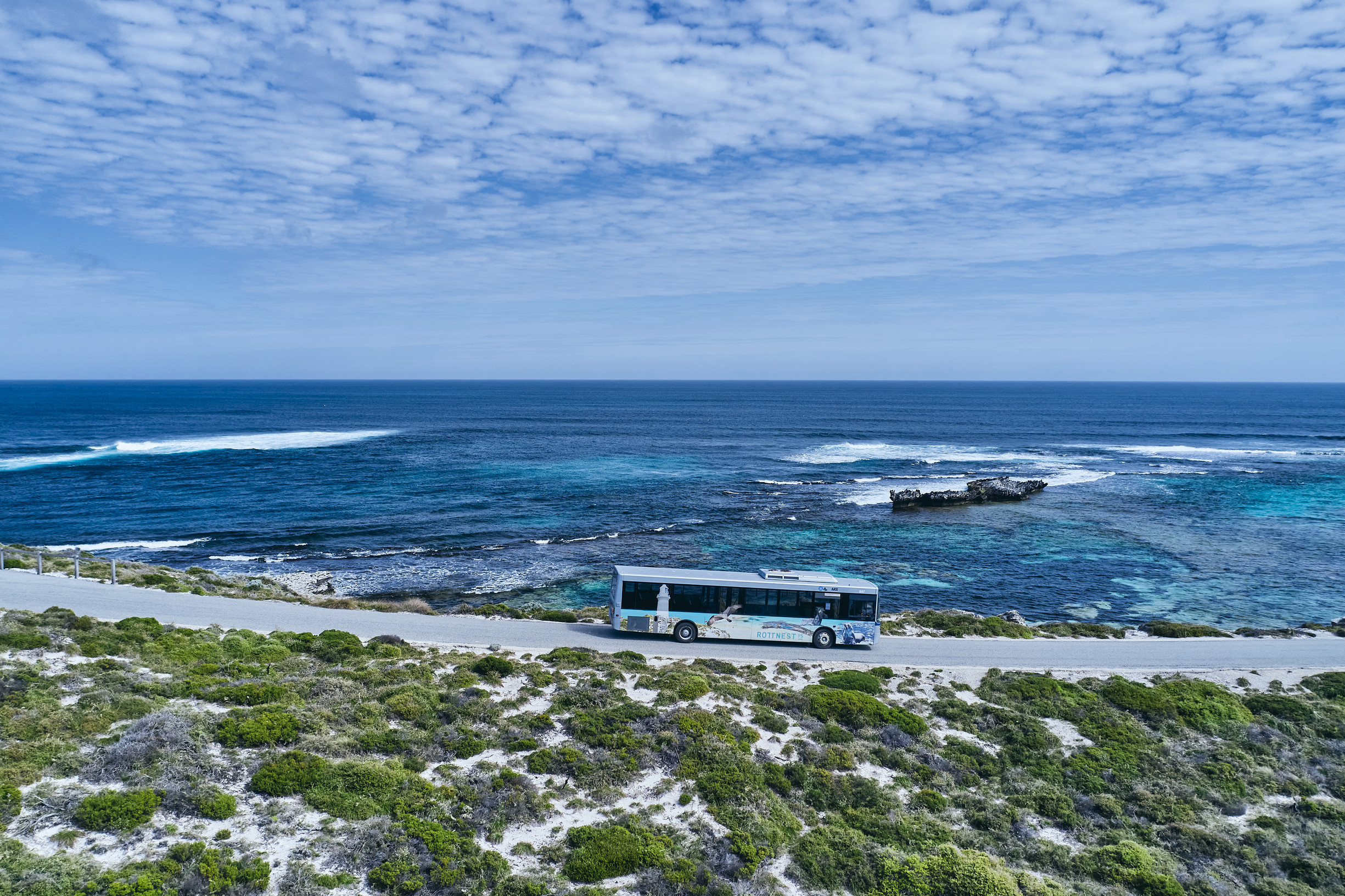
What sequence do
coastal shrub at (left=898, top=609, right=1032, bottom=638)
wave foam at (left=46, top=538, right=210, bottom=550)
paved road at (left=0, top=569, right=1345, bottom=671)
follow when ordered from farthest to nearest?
wave foam at (left=46, top=538, right=210, bottom=550) < coastal shrub at (left=898, top=609, right=1032, bottom=638) < paved road at (left=0, top=569, right=1345, bottom=671)

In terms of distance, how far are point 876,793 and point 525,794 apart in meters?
8.09

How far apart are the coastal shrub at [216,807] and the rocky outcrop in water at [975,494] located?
59239mm

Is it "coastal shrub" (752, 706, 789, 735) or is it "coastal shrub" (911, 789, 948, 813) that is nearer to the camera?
"coastal shrub" (911, 789, 948, 813)

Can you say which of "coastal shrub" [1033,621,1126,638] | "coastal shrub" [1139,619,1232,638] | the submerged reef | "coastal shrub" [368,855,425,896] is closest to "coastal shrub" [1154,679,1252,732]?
the submerged reef

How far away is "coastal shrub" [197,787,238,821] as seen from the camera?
1474cm

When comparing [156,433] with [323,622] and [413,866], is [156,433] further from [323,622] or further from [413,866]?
[413,866]

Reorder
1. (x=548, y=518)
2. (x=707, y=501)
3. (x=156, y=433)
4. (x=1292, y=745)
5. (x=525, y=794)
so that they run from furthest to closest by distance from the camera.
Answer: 1. (x=156, y=433)
2. (x=707, y=501)
3. (x=548, y=518)
4. (x=1292, y=745)
5. (x=525, y=794)

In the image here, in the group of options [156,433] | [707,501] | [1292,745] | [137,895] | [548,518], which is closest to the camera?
[137,895]

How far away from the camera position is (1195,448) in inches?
4272

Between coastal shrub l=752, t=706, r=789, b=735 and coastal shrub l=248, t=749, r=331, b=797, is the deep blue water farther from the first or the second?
coastal shrub l=248, t=749, r=331, b=797

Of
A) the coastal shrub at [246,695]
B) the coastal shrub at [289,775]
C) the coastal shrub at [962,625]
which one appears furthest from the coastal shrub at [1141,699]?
the coastal shrub at [246,695]

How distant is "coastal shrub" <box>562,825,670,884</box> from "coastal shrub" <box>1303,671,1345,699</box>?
23.5 m

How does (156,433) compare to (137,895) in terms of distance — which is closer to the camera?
(137,895)

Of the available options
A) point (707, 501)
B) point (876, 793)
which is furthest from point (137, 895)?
point (707, 501)
